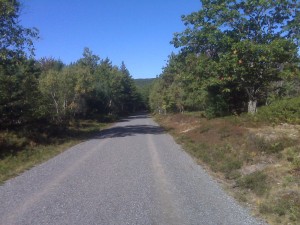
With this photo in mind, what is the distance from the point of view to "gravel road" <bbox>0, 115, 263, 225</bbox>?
25.6 ft

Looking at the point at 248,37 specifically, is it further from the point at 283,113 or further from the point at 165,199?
the point at 165,199

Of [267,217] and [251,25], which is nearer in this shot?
[267,217]

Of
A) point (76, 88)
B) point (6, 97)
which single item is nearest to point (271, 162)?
point (6, 97)

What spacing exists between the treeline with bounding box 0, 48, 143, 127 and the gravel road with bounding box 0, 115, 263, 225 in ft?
41.2

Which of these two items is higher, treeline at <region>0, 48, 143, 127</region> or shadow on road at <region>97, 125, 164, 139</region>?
treeline at <region>0, 48, 143, 127</region>

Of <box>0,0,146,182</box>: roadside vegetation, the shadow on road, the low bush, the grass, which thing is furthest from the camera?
the shadow on road

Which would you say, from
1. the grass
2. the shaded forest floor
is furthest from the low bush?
the grass

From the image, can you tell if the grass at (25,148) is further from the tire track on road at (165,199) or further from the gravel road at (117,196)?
the tire track on road at (165,199)

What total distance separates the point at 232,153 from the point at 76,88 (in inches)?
1337

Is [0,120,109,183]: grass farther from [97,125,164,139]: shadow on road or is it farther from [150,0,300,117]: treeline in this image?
[150,0,300,117]: treeline

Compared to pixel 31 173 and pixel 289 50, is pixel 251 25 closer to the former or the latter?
pixel 289 50

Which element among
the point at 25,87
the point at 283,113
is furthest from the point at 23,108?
the point at 283,113

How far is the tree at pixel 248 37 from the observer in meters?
28.6

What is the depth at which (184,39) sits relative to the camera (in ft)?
109
